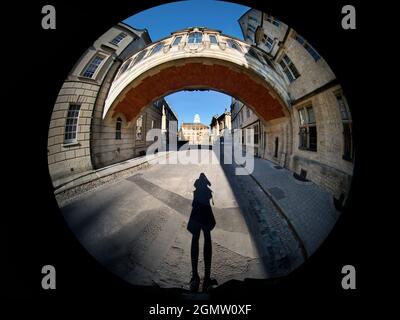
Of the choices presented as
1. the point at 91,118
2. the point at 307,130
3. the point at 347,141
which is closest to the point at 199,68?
the point at 91,118

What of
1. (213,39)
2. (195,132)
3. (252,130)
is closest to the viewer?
(213,39)

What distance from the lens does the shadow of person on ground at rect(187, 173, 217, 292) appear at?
2.28m

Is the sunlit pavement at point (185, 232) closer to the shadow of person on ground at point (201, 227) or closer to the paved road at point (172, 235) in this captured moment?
the paved road at point (172, 235)

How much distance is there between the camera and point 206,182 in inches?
285

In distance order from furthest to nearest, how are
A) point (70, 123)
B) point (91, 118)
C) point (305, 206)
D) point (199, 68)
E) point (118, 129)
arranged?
point (199, 68) < point (118, 129) < point (91, 118) < point (305, 206) < point (70, 123)

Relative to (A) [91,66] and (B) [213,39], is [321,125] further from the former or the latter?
(B) [213,39]

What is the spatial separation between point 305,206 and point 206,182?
436cm

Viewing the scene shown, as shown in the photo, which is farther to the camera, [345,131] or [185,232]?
[185,232]

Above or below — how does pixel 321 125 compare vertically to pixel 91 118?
below

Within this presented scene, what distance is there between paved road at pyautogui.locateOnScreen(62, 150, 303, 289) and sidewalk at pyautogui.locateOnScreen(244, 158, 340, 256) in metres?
0.26

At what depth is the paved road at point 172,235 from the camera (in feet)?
8.04

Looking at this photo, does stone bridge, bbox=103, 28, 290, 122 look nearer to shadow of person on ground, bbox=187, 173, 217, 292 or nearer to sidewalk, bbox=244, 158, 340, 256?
sidewalk, bbox=244, 158, 340, 256

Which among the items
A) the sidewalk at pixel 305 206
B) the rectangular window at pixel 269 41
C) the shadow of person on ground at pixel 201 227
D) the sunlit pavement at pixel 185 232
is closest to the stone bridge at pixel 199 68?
the rectangular window at pixel 269 41
